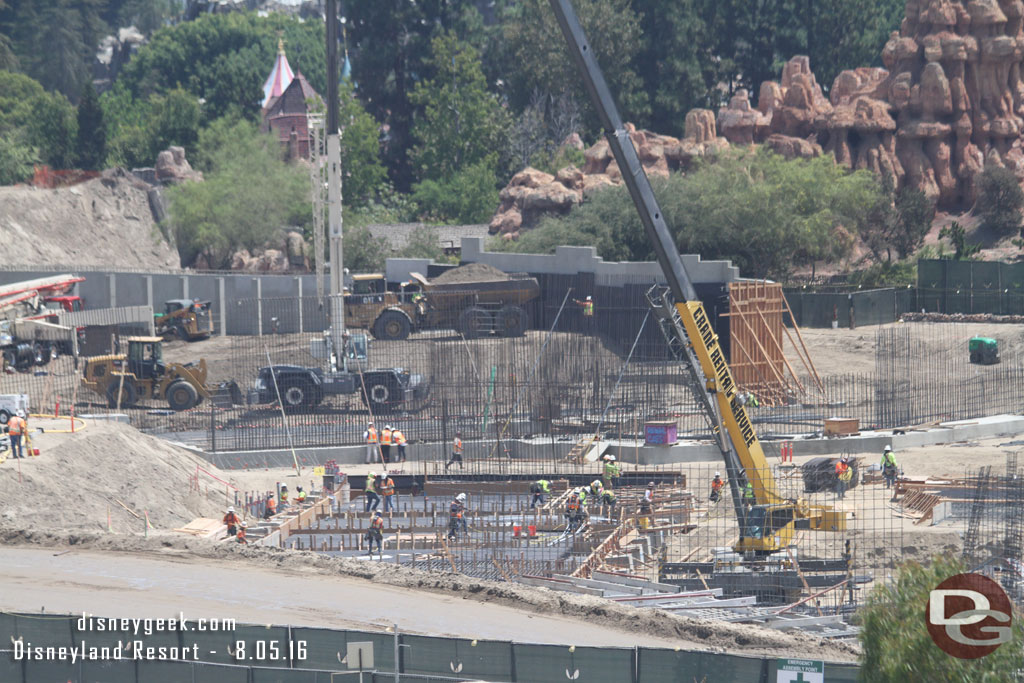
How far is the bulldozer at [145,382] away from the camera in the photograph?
131 ft

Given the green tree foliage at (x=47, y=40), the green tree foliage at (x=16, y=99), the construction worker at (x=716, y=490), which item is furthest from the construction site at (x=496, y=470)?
the green tree foliage at (x=47, y=40)

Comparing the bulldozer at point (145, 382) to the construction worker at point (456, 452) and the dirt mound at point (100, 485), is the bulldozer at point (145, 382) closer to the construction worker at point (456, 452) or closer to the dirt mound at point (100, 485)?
the dirt mound at point (100, 485)

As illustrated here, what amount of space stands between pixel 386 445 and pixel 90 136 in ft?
191

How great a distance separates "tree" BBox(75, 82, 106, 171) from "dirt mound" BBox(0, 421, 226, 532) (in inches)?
2270

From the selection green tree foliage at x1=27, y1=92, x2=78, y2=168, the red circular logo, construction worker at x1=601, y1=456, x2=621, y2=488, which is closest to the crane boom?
construction worker at x1=601, y1=456, x2=621, y2=488

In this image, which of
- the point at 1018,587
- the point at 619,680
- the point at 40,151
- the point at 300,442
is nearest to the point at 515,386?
the point at 300,442

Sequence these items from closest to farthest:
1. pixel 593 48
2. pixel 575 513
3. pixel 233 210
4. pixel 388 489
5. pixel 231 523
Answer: pixel 575 513 < pixel 231 523 < pixel 388 489 < pixel 233 210 < pixel 593 48

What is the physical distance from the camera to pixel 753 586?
22219 mm

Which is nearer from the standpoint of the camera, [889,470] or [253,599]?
[253,599]

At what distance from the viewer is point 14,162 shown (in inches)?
3113

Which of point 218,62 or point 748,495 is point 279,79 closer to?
point 218,62

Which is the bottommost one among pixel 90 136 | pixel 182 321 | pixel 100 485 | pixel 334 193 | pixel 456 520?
pixel 456 520

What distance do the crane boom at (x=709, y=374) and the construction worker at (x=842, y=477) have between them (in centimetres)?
626

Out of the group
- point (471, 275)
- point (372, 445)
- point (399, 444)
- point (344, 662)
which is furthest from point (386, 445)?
point (344, 662)
